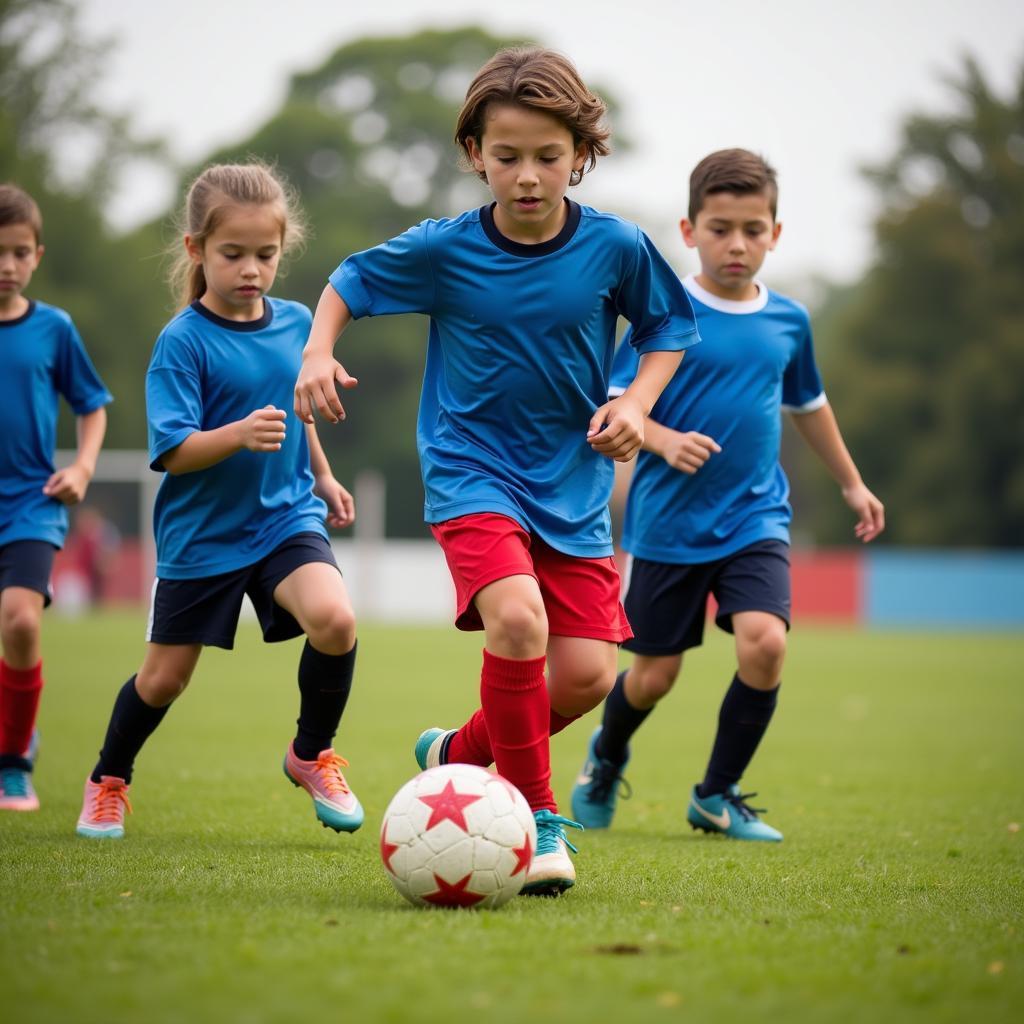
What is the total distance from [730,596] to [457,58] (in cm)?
4802

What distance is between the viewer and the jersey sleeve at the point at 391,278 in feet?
14.3

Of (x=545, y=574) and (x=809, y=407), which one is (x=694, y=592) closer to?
(x=809, y=407)

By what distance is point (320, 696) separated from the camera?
17.0 feet

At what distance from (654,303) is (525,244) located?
1.50 feet

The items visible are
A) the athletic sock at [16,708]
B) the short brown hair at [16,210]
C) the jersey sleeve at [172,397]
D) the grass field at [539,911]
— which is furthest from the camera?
the athletic sock at [16,708]

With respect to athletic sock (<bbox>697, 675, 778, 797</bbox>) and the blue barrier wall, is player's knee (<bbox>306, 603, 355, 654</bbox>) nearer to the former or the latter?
athletic sock (<bbox>697, 675, 778, 797</bbox>)

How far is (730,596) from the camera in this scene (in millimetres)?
5605

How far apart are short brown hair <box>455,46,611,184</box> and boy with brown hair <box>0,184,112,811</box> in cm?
239

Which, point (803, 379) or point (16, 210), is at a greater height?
point (16, 210)

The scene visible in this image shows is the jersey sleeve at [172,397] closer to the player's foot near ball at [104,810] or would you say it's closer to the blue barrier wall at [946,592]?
the player's foot near ball at [104,810]

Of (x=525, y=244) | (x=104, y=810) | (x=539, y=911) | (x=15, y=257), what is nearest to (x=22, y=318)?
(x=15, y=257)

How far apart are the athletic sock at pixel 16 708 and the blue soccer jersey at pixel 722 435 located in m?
2.45

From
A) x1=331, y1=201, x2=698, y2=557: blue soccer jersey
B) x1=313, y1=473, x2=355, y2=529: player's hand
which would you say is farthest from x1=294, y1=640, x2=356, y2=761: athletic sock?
x1=331, y1=201, x2=698, y2=557: blue soccer jersey

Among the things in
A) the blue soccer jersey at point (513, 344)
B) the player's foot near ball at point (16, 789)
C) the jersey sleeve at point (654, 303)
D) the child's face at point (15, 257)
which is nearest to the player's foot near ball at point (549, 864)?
the blue soccer jersey at point (513, 344)
